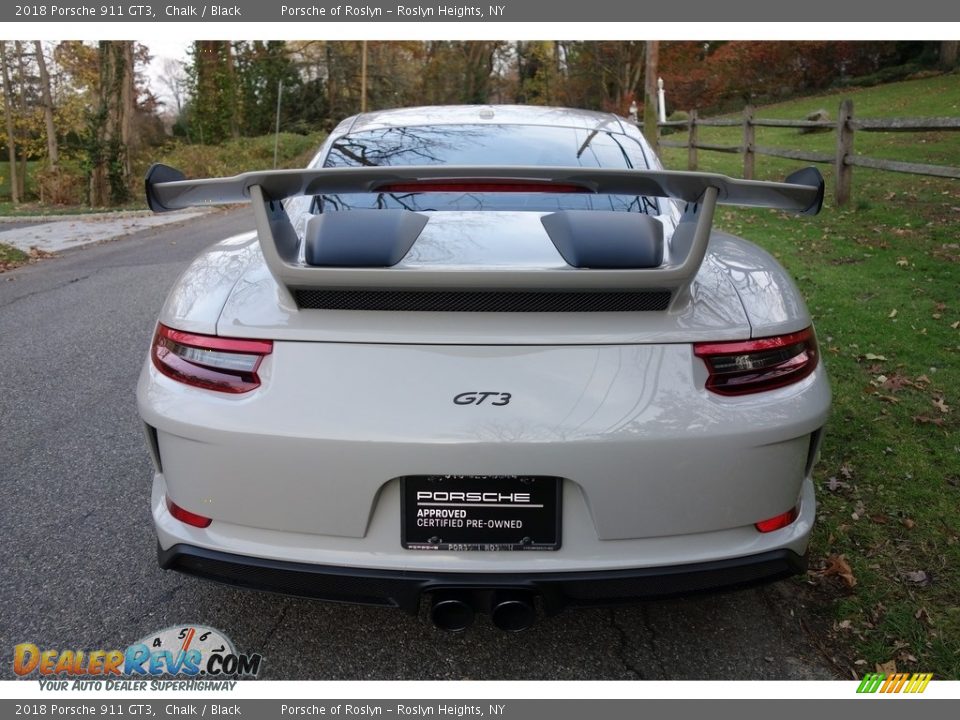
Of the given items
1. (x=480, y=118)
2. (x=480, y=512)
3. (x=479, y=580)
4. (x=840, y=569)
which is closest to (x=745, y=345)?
(x=480, y=512)

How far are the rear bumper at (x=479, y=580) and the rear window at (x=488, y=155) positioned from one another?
118cm

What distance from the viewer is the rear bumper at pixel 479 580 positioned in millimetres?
1898

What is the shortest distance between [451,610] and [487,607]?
0.09 m

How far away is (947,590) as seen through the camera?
259 centimetres

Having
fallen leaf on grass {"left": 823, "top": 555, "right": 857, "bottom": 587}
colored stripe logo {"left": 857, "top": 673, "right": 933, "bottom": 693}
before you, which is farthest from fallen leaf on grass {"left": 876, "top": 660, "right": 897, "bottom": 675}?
fallen leaf on grass {"left": 823, "top": 555, "right": 857, "bottom": 587}

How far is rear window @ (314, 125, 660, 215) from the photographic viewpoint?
253 cm

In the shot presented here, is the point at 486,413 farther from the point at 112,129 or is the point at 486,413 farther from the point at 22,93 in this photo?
the point at 22,93

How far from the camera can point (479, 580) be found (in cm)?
190

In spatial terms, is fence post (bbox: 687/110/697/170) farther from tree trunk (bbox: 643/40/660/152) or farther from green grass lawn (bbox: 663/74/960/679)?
green grass lawn (bbox: 663/74/960/679)

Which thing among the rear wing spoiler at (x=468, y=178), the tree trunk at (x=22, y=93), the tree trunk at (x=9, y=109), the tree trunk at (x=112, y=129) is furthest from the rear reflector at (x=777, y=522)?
the tree trunk at (x=22, y=93)

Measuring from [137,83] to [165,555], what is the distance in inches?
1697

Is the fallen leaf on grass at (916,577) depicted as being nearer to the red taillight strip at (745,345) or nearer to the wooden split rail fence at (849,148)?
the red taillight strip at (745,345)

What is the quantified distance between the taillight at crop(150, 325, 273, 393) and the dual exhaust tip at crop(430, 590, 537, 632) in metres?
0.73

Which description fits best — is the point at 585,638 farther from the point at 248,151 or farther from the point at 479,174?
the point at 248,151
